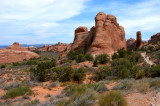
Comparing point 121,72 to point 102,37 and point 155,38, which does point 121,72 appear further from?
point 155,38

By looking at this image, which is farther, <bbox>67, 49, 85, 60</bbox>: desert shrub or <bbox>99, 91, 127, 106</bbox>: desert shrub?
<bbox>67, 49, 85, 60</bbox>: desert shrub

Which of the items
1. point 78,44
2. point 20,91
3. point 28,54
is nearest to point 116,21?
Answer: point 78,44

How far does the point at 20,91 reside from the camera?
248 inches

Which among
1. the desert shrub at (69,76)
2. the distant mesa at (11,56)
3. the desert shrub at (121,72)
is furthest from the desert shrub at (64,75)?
the distant mesa at (11,56)

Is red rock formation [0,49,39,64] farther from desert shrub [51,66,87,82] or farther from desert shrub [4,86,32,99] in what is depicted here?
desert shrub [4,86,32,99]

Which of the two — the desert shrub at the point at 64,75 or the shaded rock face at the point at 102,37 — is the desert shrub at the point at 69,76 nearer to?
the desert shrub at the point at 64,75

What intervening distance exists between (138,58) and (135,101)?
1613 centimetres

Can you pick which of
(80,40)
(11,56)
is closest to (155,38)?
(80,40)

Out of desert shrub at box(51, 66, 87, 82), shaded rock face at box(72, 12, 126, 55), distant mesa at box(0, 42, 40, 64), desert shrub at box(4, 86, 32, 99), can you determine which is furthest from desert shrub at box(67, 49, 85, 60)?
distant mesa at box(0, 42, 40, 64)

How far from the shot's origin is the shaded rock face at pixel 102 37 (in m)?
21.7

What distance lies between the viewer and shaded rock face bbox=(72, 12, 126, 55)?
21.7 metres

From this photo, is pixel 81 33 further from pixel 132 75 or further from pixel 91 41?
pixel 132 75

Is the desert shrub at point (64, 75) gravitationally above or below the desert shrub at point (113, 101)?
below

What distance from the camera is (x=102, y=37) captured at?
22016mm
